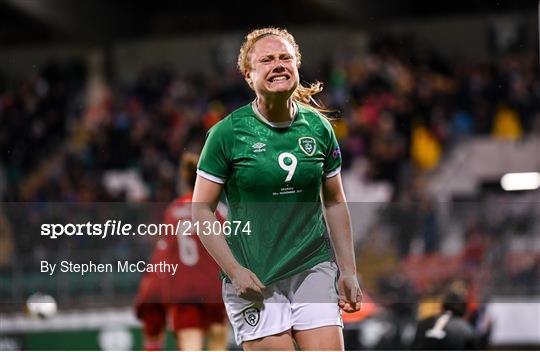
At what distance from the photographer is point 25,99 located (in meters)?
18.2

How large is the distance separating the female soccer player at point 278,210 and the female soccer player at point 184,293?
0.24 meters

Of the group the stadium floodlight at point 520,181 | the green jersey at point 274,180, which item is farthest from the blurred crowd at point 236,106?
the green jersey at point 274,180

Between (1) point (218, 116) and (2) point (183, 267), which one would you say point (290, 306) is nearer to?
(2) point (183, 267)

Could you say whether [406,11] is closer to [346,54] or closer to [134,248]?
[346,54]

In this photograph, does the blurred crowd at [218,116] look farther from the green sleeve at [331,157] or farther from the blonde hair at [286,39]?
the green sleeve at [331,157]

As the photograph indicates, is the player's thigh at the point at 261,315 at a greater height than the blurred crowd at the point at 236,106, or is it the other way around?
the blurred crowd at the point at 236,106

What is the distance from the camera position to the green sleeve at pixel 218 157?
4.84 meters

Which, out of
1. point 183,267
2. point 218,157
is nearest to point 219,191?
point 218,157

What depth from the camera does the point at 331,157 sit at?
4.97 meters

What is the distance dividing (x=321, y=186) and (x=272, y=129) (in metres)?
0.31

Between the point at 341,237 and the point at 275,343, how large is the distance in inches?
20.3

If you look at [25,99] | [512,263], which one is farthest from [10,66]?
[512,263]

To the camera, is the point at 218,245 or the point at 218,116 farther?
the point at 218,116

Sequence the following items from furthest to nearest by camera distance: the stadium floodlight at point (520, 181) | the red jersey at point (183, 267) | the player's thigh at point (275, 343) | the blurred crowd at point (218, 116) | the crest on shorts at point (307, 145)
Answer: the stadium floodlight at point (520, 181), the blurred crowd at point (218, 116), the red jersey at point (183, 267), the crest on shorts at point (307, 145), the player's thigh at point (275, 343)
